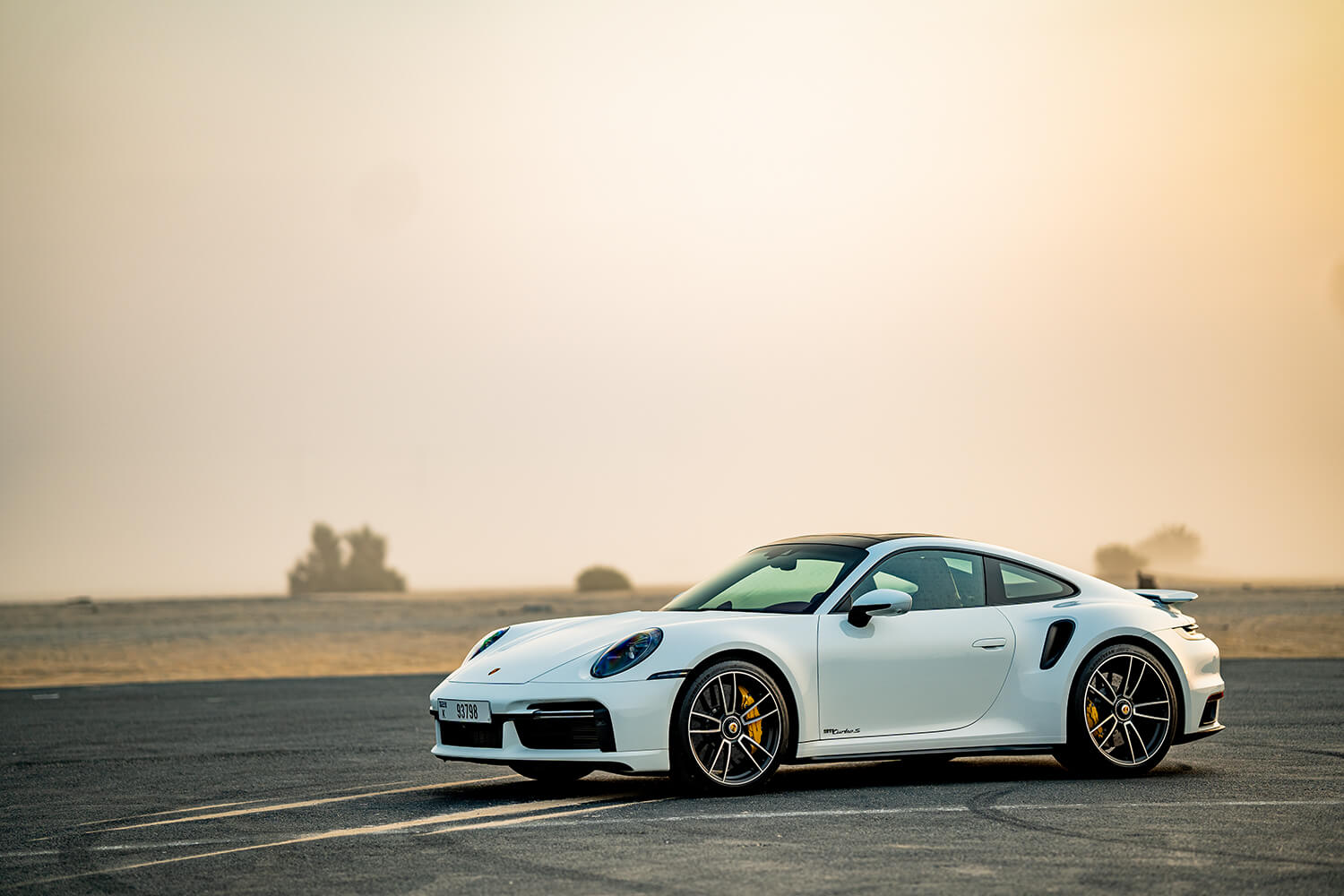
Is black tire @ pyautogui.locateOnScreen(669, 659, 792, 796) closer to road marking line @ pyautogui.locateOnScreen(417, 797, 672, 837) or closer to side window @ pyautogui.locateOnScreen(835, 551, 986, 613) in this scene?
road marking line @ pyautogui.locateOnScreen(417, 797, 672, 837)

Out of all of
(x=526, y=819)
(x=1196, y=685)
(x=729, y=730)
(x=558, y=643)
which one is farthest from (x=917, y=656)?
(x=526, y=819)

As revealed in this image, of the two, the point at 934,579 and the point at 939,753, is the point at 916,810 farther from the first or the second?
the point at 934,579

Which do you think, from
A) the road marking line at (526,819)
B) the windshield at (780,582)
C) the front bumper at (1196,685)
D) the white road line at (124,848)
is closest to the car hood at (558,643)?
the windshield at (780,582)

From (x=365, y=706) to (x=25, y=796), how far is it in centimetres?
722

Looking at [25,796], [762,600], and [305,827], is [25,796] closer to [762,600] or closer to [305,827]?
[305,827]

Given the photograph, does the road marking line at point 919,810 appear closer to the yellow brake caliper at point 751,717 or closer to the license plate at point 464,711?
the yellow brake caliper at point 751,717

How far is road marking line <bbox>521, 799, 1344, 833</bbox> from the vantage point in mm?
7578

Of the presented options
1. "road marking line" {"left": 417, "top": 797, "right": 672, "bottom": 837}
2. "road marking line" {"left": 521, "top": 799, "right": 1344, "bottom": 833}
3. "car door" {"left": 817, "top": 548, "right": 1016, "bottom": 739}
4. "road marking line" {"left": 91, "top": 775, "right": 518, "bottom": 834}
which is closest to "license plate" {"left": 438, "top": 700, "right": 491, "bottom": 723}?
"road marking line" {"left": 91, "top": 775, "right": 518, "bottom": 834}

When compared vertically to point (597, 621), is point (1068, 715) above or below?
below

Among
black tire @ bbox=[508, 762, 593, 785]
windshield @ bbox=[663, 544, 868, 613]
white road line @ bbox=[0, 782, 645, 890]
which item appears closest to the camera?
white road line @ bbox=[0, 782, 645, 890]

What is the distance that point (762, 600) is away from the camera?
920cm

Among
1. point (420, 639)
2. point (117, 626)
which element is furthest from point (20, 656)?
point (117, 626)

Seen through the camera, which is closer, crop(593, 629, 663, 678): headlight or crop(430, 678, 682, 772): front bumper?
crop(430, 678, 682, 772): front bumper

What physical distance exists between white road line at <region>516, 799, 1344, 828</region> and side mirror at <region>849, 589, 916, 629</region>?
4.00 feet
